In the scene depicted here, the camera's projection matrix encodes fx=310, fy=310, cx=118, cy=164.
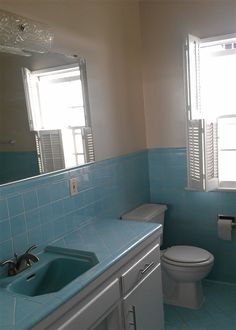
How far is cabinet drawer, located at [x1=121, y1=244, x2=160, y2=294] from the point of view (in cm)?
172

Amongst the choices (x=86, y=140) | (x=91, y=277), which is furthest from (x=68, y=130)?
(x=91, y=277)

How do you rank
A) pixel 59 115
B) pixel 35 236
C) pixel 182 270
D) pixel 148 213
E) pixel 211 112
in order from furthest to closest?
pixel 211 112 < pixel 148 213 < pixel 182 270 < pixel 59 115 < pixel 35 236

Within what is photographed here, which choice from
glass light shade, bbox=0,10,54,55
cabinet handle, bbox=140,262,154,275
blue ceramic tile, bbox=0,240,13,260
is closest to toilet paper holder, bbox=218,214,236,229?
cabinet handle, bbox=140,262,154,275

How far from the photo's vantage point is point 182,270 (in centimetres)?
246

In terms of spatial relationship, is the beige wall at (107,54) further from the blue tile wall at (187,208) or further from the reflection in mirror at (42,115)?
the blue tile wall at (187,208)

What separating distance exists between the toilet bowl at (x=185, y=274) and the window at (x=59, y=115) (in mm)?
1084

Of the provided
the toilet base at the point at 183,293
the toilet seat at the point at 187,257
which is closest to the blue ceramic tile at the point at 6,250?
the toilet seat at the point at 187,257

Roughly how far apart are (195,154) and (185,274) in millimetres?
1000

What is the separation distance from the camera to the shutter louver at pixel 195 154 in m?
2.63

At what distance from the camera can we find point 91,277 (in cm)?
143

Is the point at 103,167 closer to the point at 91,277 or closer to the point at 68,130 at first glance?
the point at 68,130

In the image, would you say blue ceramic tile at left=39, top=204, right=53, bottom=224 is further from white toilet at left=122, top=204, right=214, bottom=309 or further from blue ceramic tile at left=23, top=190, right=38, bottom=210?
white toilet at left=122, top=204, right=214, bottom=309

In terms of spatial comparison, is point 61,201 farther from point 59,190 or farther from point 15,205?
point 15,205

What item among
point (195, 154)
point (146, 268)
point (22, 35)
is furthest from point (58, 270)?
point (195, 154)
